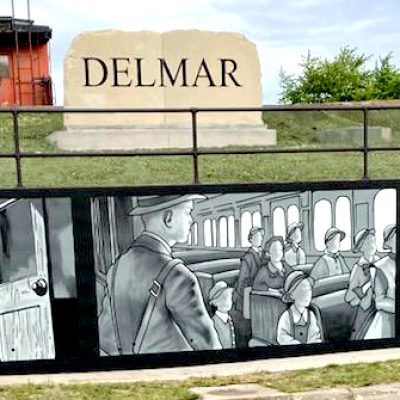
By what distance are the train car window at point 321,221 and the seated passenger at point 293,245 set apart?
19 centimetres

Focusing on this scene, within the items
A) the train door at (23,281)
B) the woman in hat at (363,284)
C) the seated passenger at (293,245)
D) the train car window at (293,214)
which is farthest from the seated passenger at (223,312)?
the train door at (23,281)

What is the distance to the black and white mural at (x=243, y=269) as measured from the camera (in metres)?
6.72

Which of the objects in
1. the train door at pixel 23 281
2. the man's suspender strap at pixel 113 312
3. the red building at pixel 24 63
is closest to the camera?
the train door at pixel 23 281

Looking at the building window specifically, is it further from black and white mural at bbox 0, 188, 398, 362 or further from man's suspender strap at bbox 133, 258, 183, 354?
man's suspender strap at bbox 133, 258, 183, 354

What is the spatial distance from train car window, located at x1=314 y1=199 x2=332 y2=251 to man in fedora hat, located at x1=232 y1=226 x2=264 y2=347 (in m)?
0.63

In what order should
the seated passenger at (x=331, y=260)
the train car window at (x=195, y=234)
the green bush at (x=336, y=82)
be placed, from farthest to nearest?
the green bush at (x=336, y=82) → the seated passenger at (x=331, y=260) → the train car window at (x=195, y=234)

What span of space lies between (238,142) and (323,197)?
504cm

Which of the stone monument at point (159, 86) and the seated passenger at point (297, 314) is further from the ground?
the stone monument at point (159, 86)

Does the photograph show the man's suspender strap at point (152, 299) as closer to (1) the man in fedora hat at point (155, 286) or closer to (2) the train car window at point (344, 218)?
Answer: (1) the man in fedora hat at point (155, 286)

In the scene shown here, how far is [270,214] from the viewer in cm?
691

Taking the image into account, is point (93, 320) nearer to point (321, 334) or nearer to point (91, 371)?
point (91, 371)

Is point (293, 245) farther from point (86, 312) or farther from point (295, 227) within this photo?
point (86, 312)

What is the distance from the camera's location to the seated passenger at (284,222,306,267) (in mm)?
6973

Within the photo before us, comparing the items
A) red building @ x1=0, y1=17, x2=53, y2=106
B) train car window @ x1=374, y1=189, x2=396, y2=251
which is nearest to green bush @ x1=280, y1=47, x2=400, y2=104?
red building @ x1=0, y1=17, x2=53, y2=106
